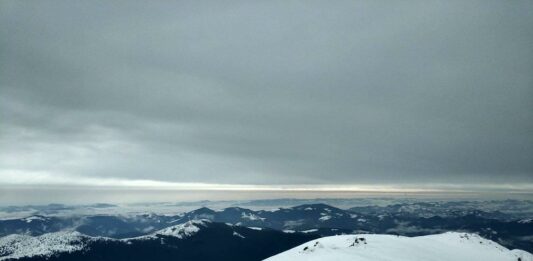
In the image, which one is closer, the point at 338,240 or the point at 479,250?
the point at 338,240

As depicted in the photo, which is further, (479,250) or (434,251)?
(479,250)

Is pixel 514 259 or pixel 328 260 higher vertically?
pixel 328 260

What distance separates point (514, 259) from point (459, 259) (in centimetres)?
4854

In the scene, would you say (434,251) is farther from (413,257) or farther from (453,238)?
(453,238)

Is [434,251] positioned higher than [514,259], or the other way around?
[434,251]

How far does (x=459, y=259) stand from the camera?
110750 mm

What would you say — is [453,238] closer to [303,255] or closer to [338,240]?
[338,240]

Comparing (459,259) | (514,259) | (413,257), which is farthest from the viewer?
(514,259)

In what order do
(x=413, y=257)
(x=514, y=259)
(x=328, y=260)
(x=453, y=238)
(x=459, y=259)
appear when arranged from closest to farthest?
(x=328, y=260) → (x=413, y=257) → (x=459, y=259) → (x=514, y=259) → (x=453, y=238)

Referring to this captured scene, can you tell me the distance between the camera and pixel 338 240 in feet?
379

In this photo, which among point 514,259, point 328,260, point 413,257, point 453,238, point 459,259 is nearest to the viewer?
point 328,260

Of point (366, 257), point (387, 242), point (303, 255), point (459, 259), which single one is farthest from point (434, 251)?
point (303, 255)

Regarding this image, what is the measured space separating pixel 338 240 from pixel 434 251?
29.5 m

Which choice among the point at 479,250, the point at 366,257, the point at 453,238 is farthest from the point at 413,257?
the point at 453,238
